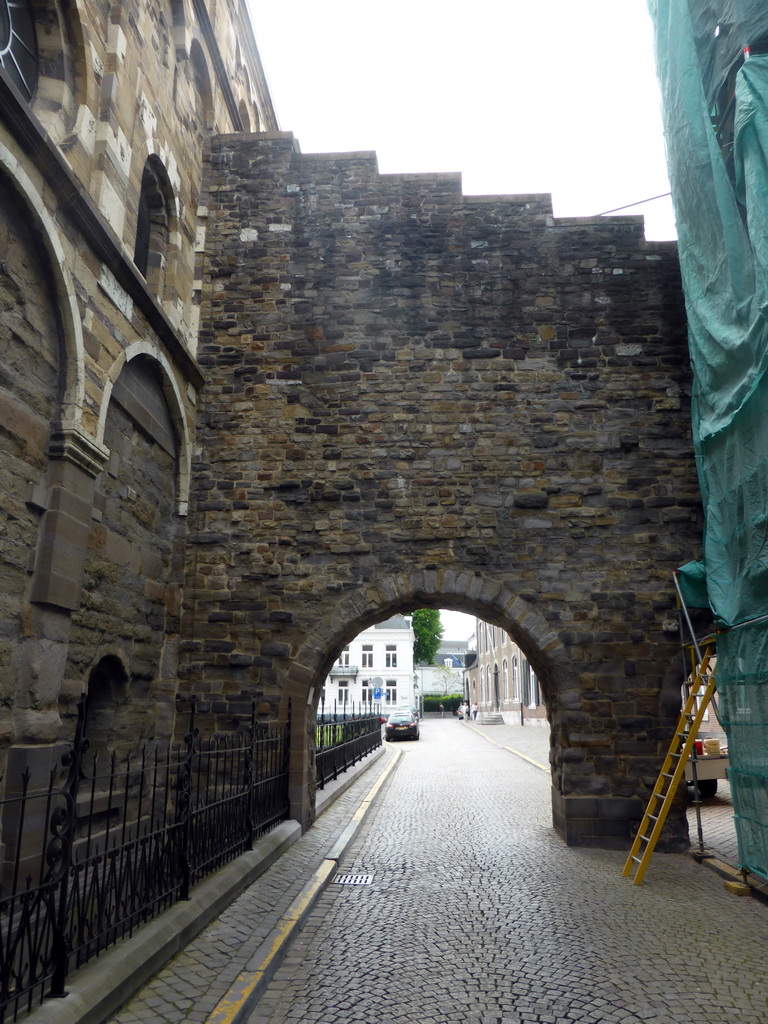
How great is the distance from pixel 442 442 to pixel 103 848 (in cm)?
608

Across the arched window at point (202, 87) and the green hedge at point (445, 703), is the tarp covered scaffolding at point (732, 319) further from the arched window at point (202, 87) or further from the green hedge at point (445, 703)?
the green hedge at point (445, 703)

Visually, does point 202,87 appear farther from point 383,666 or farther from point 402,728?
point 383,666

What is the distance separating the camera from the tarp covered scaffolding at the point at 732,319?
21.5ft

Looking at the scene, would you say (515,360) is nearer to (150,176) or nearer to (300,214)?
(300,214)

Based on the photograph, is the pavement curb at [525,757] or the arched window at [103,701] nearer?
the arched window at [103,701]

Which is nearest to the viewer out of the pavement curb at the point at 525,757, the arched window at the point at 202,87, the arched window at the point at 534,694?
the arched window at the point at 202,87

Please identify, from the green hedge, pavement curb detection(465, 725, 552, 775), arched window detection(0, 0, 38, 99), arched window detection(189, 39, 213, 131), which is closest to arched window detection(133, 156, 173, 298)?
arched window detection(189, 39, 213, 131)

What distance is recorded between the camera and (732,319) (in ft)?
24.1

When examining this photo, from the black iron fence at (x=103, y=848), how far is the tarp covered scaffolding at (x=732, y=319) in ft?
15.5

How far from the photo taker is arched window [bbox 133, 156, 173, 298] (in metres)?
9.40

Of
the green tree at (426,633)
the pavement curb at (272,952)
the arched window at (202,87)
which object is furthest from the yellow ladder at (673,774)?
the green tree at (426,633)

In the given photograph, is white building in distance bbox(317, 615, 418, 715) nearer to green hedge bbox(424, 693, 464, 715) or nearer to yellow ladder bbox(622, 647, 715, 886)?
green hedge bbox(424, 693, 464, 715)

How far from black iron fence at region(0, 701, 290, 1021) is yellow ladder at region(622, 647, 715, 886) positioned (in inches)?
149

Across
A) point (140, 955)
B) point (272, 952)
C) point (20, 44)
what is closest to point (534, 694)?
point (272, 952)
